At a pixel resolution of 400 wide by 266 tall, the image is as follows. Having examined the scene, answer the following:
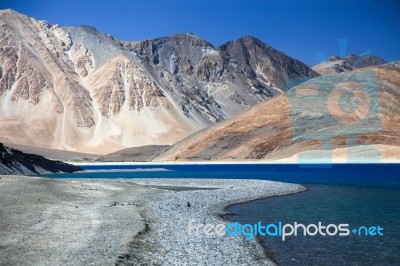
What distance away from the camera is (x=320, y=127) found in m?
139

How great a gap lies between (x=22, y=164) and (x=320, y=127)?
3570 inches

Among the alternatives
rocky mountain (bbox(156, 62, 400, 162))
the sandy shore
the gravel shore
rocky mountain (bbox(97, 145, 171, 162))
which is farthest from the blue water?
rocky mountain (bbox(97, 145, 171, 162))

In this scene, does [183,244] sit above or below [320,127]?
below

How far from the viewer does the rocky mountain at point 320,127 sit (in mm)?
121625

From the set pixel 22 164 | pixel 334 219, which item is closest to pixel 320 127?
pixel 22 164

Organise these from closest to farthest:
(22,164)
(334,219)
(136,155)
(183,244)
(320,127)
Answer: (183,244) < (334,219) < (22,164) < (320,127) < (136,155)

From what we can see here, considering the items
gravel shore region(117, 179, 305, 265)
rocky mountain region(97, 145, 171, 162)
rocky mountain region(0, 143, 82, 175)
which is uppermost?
rocky mountain region(97, 145, 171, 162)

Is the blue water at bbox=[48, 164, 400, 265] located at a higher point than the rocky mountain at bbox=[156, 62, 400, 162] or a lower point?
lower

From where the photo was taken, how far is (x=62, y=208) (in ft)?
95.9

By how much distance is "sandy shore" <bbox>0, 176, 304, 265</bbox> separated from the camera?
17469mm

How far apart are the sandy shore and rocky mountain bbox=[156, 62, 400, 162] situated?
91.0m

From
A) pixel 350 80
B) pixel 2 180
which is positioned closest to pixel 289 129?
pixel 350 80

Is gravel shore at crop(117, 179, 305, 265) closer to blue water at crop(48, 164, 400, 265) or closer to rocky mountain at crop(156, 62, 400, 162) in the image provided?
blue water at crop(48, 164, 400, 265)

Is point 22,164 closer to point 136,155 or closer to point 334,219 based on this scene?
point 334,219
